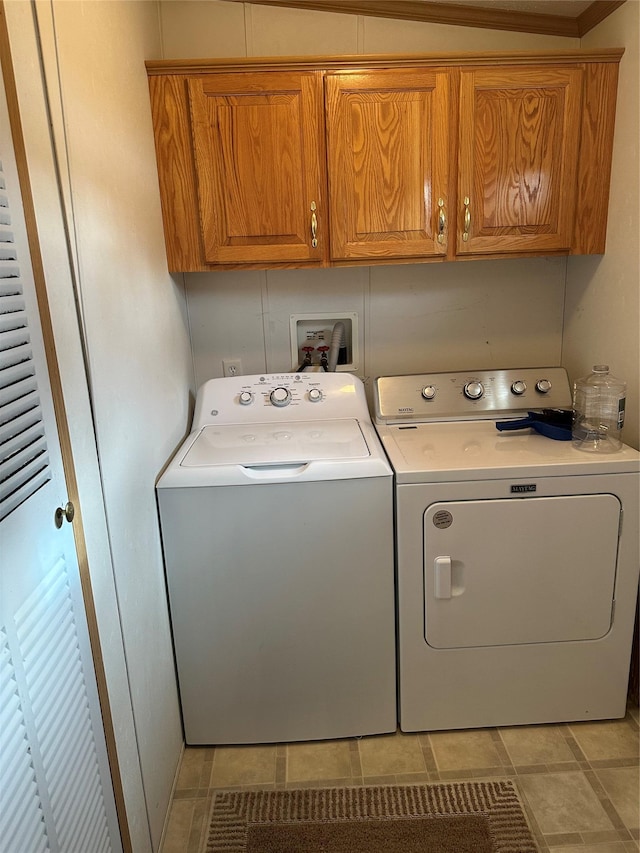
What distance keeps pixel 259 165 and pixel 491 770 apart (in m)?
2.01

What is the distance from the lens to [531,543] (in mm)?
1746

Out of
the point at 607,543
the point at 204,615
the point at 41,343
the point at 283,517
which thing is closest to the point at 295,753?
the point at 204,615

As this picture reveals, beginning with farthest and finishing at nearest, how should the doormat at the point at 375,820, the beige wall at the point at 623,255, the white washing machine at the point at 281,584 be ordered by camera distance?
the beige wall at the point at 623,255
the white washing machine at the point at 281,584
the doormat at the point at 375,820

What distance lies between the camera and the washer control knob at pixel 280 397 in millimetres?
2127

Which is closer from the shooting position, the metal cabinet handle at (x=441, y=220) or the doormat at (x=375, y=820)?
the doormat at (x=375, y=820)

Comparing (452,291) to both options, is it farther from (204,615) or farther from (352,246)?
(204,615)

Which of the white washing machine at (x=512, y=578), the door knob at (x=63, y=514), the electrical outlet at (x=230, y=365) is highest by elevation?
the electrical outlet at (x=230, y=365)

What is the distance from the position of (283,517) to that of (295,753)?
2.59 feet

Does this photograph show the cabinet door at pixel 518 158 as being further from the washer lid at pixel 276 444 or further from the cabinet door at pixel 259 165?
the washer lid at pixel 276 444

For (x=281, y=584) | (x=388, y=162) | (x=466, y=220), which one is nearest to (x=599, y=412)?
(x=466, y=220)

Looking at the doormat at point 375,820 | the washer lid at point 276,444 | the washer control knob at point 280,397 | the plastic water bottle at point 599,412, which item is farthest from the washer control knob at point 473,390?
the doormat at point 375,820

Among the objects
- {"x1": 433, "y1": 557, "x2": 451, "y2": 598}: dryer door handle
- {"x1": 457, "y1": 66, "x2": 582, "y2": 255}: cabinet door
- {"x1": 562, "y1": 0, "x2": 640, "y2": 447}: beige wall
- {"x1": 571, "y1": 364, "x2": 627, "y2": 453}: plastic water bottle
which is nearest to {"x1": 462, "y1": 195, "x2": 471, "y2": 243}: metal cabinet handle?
{"x1": 457, "y1": 66, "x2": 582, "y2": 255}: cabinet door

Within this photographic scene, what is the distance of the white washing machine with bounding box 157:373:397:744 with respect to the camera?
5.50 ft

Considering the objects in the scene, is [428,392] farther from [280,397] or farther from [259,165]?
[259,165]
